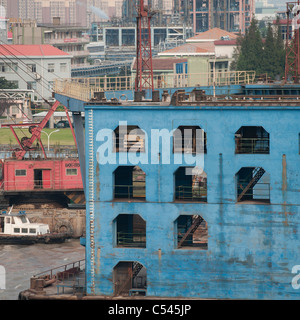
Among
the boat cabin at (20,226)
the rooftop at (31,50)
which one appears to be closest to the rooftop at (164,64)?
the rooftop at (31,50)

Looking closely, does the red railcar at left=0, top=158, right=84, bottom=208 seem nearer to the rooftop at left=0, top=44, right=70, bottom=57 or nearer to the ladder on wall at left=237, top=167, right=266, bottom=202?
the ladder on wall at left=237, top=167, right=266, bottom=202

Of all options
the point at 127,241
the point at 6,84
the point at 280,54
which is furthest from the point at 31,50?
the point at 127,241

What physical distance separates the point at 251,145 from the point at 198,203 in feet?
10.6

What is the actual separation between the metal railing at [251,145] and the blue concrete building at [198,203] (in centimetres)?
59

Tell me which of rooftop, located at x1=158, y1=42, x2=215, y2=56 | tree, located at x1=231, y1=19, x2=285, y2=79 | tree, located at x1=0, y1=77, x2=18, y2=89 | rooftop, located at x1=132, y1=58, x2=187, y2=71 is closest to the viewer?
tree, located at x1=231, y1=19, x2=285, y2=79

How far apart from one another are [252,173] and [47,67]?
306 feet

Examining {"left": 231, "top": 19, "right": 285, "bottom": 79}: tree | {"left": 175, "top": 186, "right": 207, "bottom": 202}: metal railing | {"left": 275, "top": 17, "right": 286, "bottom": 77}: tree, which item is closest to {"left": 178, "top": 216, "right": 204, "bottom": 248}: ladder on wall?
Result: {"left": 175, "top": 186, "right": 207, "bottom": 202}: metal railing

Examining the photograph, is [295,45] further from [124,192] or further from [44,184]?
[124,192]

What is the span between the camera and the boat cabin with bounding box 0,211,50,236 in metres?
58.3

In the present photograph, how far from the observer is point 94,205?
1428 inches

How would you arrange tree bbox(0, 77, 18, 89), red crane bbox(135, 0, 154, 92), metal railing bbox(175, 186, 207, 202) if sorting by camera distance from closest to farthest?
1. metal railing bbox(175, 186, 207, 202)
2. red crane bbox(135, 0, 154, 92)
3. tree bbox(0, 77, 18, 89)

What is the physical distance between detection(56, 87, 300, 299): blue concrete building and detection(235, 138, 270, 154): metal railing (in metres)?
0.59

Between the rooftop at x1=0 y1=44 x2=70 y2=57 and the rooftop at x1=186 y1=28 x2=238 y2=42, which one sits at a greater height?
the rooftop at x1=186 y1=28 x2=238 y2=42
